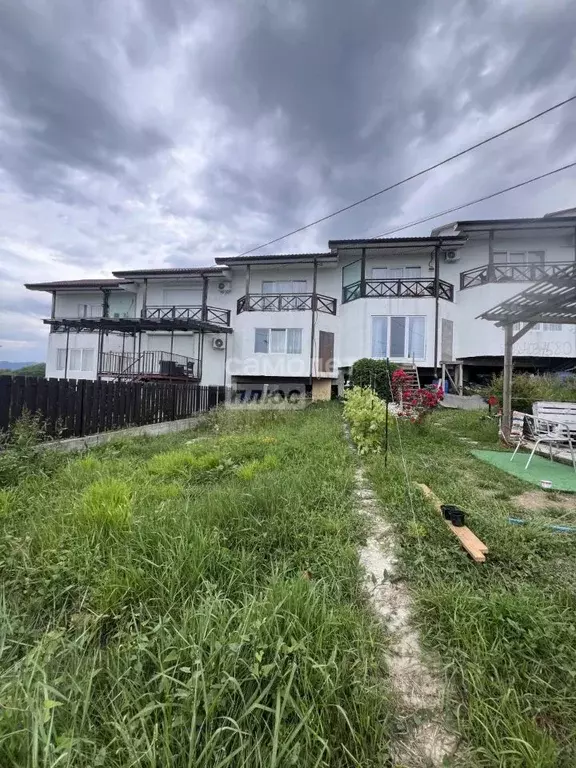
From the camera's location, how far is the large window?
51.0 ft

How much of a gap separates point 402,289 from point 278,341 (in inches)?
251

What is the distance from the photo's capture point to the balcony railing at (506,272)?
15549 mm

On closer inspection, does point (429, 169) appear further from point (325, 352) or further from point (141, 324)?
point (141, 324)

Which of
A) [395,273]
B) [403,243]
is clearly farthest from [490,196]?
[395,273]

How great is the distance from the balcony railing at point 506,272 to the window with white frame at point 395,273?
2.24 metres

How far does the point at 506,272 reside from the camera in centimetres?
1611

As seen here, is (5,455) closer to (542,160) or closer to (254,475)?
(254,475)

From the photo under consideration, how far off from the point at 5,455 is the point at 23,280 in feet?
73.0

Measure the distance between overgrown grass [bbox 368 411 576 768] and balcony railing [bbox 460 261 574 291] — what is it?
1476cm

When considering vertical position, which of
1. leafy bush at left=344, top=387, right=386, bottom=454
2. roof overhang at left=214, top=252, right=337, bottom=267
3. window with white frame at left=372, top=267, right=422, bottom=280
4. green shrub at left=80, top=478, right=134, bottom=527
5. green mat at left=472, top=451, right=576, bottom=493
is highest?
roof overhang at left=214, top=252, right=337, bottom=267


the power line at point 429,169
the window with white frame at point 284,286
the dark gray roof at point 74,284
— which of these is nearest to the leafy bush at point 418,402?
the power line at point 429,169

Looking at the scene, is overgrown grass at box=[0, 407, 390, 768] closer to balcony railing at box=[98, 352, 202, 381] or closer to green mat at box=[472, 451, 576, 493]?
green mat at box=[472, 451, 576, 493]

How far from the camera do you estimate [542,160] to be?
7.79m

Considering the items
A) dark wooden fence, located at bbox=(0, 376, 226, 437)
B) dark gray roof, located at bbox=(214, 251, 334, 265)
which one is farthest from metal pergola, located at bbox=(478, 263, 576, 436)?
dark gray roof, located at bbox=(214, 251, 334, 265)
